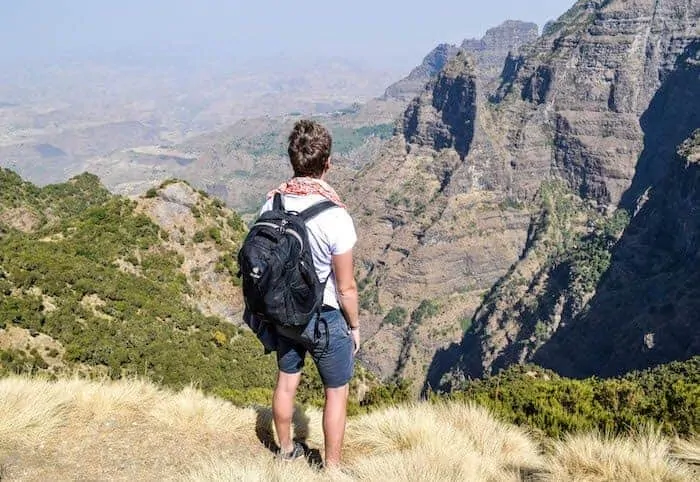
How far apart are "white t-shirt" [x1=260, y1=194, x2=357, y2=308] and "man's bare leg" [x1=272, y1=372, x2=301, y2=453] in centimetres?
160

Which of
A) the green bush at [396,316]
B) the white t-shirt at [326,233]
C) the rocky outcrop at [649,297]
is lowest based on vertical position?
the green bush at [396,316]

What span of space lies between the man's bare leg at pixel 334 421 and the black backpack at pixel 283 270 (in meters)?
1.13

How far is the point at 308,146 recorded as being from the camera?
18.9 feet

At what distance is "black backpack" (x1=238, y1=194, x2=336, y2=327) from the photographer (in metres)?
5.42

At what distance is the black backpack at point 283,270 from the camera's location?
5418mm

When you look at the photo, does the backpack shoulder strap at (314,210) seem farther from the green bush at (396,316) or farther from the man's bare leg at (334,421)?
the green bush at (396,316)

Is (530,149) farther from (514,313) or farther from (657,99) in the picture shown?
(514,313)

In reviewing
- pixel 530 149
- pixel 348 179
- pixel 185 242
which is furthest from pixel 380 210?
pixel 185 242

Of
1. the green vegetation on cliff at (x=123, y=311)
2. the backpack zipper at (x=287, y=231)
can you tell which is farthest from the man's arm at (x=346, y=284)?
the green vegetation on cliff at (x=123, y=311)

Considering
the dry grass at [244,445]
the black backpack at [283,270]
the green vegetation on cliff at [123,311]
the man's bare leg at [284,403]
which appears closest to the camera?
the black backpack at [283,270]

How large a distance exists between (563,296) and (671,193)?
85.0ft

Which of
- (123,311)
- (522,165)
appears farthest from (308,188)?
(522,165)

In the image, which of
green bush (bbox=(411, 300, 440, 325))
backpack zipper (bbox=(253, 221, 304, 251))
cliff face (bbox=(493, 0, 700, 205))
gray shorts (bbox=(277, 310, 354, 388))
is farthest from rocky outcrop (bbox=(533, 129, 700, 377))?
backpack zipper (bbox=(253, 221, 304, 251))

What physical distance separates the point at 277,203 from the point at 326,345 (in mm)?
1618
